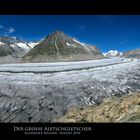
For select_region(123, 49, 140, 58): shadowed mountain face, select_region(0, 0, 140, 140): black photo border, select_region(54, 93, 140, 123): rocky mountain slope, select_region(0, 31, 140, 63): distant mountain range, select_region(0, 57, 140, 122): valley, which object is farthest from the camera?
select_region(123, 49, 140, 58): shadowed mountain face

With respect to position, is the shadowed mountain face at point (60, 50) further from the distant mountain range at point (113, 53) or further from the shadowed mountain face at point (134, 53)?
the shadowed mountain face at point (134, 53)

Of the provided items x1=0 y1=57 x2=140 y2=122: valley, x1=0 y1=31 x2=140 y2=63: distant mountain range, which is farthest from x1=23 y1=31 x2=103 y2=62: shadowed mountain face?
x1=0 y1=57 x2=140 y2=122: valley

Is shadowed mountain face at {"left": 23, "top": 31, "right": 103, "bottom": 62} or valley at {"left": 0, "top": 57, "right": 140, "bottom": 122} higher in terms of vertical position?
shadowed mountain face at {"left": 23, "top": 31, "right": 103, "bottom": 62}

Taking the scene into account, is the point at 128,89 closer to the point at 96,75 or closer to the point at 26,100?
the point at 96,75

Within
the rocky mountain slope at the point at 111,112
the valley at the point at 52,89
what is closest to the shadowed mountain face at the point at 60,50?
the valley at the point at 52,89

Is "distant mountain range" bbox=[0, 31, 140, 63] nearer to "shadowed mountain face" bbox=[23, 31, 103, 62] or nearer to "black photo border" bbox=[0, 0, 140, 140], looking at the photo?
"shadowed mountain face" bbox=[23, 31, 103, 62]
